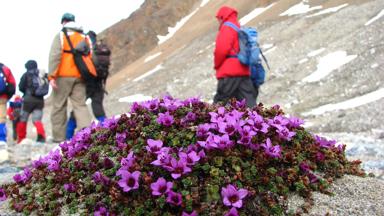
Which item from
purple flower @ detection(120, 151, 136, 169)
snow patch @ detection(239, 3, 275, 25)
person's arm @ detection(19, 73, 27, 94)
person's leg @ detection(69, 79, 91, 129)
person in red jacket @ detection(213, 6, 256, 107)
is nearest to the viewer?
purple flower @ detection(120, 151, 136, 169)

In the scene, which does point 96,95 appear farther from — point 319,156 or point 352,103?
point 352,103

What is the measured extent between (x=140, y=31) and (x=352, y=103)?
88334mm

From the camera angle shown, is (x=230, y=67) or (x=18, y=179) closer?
(x=18, y=179)

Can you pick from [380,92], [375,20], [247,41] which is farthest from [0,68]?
[375,20]

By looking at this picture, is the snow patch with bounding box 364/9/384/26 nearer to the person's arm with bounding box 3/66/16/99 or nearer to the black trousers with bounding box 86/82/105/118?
the black trousers with bounding box 86/82/105/118

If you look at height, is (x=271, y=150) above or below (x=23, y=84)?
above

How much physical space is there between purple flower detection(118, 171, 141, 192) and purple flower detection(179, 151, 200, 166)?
403mm

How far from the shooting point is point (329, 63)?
33.4m

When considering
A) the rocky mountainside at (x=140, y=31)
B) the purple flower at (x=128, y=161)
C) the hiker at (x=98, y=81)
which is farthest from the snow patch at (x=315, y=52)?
the rocky mountainside at (x=140, y=31)

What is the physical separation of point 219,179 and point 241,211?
0.32 m

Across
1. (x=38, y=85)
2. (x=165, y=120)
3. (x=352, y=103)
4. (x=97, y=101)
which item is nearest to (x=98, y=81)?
(x=97, y=101)

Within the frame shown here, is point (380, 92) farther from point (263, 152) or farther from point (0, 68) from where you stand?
point (263, 152)

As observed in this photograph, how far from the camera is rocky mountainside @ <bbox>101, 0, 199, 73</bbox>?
10506cm

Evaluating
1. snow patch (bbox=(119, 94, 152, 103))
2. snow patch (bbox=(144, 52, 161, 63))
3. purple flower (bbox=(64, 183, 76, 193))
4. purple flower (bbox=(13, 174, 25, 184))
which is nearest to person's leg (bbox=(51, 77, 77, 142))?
purple flower (bbox=(13, 174, 25, 184))
